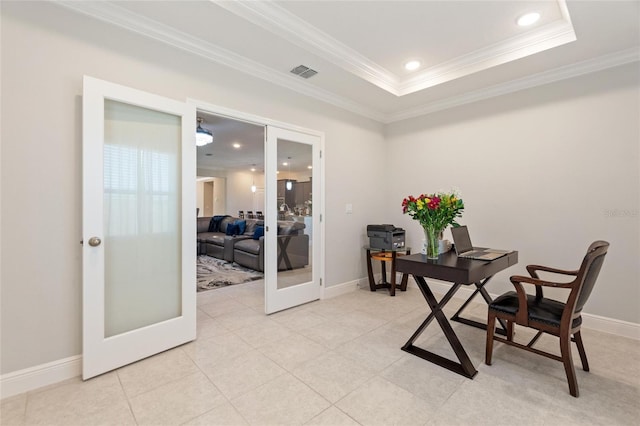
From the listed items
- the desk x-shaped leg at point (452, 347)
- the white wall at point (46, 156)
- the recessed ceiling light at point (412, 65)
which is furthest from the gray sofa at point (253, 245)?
the recessed ceiling light at point (412, 65)

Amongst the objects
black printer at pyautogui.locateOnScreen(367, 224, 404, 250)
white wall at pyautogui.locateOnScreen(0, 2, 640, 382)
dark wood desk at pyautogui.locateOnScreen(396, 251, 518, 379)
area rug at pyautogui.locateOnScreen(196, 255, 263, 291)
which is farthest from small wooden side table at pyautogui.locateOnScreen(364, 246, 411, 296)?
area rug at pyautogui.locateOnScreen(196, 255, 263, 291)

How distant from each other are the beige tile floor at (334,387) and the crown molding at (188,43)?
268 centimetres

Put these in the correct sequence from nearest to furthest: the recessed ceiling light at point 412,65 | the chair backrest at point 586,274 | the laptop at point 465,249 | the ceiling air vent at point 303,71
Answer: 1. the chair backrest at point 586,274
2. the laptop at point 465,249
3. the ceiling air vent at point 303,71
4. the recessed ceiling light at point 412,65

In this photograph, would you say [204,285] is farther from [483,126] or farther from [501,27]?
[501,27]

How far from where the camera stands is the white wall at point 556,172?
2.75m

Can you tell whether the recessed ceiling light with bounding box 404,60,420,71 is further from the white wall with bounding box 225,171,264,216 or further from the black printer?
the white wall with bounding box 225,171,264,216

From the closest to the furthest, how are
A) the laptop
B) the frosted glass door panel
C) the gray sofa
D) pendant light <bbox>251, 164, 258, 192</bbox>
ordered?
the frosted glass door panel → the laptop → the gray sofa → pendant light <bbox>251, 164, 258, 192</bbox>

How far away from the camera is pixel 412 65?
3305 millimetres

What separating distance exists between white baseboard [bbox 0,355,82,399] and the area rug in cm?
220

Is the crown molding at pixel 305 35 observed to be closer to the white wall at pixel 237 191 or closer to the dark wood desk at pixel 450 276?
the dark wood desk at pixel 450 276

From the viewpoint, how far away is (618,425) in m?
1.60

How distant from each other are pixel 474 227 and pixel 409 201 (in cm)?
175

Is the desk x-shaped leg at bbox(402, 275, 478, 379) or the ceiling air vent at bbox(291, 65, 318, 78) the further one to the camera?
the ceiling air vent at bbox(291, 65, 318, 78)

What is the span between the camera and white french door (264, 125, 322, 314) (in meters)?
3.24
